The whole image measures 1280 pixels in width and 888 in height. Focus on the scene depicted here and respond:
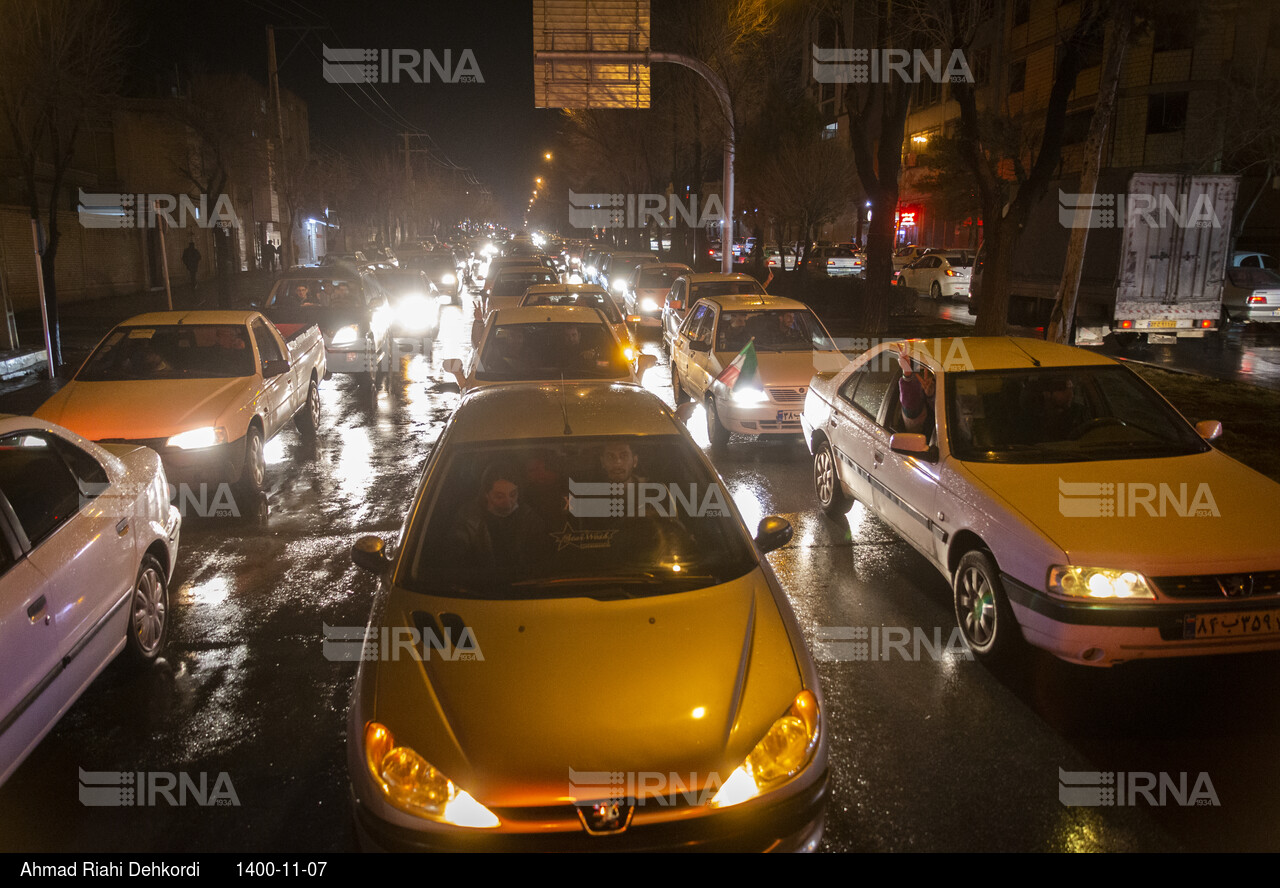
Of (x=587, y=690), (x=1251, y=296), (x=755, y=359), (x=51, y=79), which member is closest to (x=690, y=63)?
(x=51, y=79)

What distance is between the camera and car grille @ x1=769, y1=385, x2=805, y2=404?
32.0 ft

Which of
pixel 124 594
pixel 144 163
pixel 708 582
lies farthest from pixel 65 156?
pixel 144 163

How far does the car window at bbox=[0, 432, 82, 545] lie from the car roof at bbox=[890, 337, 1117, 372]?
5.12m

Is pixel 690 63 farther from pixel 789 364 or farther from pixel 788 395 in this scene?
pixel 788 395

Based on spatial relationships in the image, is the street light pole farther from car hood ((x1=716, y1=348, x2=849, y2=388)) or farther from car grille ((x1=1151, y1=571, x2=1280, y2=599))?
car grille ((x1=1151, y1=571, x2=1280, y2=599))

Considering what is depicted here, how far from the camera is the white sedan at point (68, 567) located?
3.61 meters

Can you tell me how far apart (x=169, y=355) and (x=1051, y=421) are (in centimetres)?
777

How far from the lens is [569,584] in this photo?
141 inches

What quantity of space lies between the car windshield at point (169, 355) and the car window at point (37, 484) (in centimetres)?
412

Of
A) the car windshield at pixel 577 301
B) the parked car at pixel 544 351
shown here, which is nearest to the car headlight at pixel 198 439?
the parked car at pixel 544 351

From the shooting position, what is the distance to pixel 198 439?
754 cm

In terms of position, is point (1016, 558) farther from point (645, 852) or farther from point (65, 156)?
point (65, 156)

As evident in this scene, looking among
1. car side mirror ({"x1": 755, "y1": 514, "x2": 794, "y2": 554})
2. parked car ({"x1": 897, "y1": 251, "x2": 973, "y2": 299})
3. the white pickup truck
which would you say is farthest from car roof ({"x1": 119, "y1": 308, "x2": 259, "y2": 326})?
parked car ({"x1": 897, "y1": 251, "x2": 973, "y2": 299})

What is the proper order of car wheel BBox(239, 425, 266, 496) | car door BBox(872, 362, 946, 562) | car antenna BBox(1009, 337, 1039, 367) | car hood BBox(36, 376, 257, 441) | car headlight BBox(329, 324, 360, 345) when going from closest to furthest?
car door BBox(872, 362, 946, 562), car antenna BBox(1009, 337, 1039, 367), car hood BBox(36, 376, 257, 441), car wheel BBox(239, 425, 266, 496), car headlight BBox(329, 324, 360, 345)
